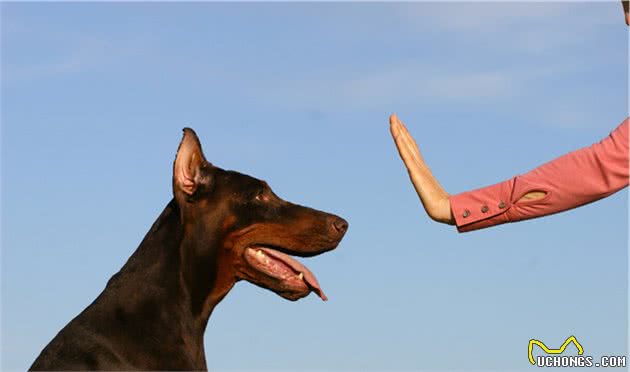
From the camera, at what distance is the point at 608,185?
4.52 meters

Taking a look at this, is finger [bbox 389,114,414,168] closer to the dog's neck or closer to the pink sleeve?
the pink sleeve

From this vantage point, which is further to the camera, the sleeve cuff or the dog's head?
the dog's head

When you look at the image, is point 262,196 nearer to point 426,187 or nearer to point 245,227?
point 245,227

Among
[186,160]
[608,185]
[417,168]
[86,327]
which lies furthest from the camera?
[186,160]

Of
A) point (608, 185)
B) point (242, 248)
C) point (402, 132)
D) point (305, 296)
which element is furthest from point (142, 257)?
point (608, 185)

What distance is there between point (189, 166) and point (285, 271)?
1.32 m

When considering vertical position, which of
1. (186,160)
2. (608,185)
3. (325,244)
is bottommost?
(608,185)

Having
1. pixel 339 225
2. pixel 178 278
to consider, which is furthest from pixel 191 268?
pixel 339 225

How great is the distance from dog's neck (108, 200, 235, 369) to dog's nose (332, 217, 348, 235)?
1149 mm

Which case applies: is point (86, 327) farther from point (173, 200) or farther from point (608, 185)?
point (608, 185)

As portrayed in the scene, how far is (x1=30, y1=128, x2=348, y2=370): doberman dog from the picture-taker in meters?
8.80

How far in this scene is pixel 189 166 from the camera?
9430mm

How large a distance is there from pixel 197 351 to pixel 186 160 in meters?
1.74

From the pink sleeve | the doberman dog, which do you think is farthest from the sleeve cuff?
the doberman dog
